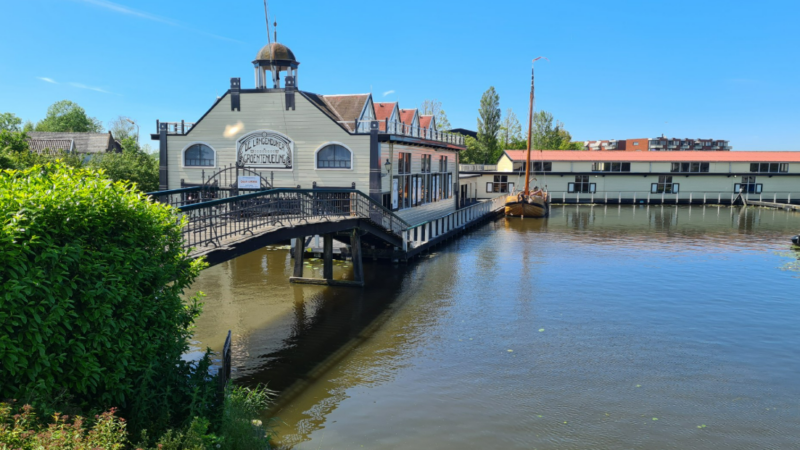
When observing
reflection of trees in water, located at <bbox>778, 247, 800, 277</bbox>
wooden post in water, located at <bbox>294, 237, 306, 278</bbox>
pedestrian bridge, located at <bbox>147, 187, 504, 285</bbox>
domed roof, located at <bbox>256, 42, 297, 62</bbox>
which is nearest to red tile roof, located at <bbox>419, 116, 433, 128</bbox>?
pedestrian bridge, located at <bbox>147, 187, 504, 285</bbox>

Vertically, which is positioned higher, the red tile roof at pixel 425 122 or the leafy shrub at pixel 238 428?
the red tile roof at pixel 425 122

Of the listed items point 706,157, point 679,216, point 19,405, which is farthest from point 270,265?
point 706,157

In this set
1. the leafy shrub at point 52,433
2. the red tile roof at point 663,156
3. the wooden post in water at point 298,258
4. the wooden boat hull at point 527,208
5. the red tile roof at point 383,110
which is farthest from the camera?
the red tile roof at point 663,156

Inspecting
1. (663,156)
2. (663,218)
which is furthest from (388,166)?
(663,156)

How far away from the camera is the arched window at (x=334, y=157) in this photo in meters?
29.5

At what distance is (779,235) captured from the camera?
39.6m

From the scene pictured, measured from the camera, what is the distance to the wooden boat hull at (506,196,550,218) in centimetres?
5053

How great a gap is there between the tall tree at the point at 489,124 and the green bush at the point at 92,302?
74.6 metres

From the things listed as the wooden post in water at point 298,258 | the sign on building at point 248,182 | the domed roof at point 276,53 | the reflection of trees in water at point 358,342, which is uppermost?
the domed roof at point 276,53

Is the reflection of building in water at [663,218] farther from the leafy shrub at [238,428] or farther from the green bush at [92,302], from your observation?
the green bush at [92,302]

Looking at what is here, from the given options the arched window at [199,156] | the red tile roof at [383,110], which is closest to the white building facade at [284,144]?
the arched window at [199,156]

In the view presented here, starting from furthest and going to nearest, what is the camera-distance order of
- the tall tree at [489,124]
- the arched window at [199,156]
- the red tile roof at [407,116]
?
the tall tree at [489,124]
the red tile roof at [407,116]
the arched window at [199,156]

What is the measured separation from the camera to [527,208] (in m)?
50.6

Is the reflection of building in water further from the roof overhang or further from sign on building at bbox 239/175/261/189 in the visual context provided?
sign on building at bbox 239/175/261/189
